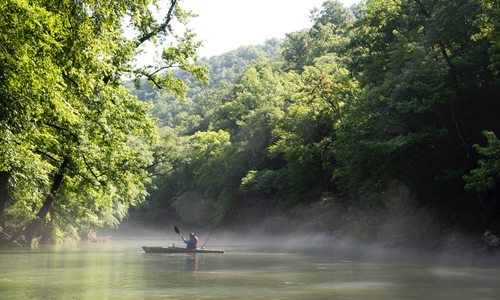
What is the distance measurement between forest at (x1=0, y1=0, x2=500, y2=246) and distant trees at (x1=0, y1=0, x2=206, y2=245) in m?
0.04

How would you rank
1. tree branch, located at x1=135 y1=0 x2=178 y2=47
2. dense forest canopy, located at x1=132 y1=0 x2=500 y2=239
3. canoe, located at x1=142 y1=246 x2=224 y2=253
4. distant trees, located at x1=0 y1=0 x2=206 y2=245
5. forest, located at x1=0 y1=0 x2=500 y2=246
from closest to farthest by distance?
distant trees, located at x1=0 y1=0 x2=206 y2=245 < forest, located at x1=0 y1=0 x2=500 y2=246 < tree branch, located at x1=135 y1=0 x2=178 y2=47 < dense forest canopy, located at x1=132 y1=0 x2=500 y2=239 < canoe, located at x1=142 y1=246 x2=224 y2=253

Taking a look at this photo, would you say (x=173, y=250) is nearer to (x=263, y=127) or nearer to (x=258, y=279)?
(x=258, y=279)

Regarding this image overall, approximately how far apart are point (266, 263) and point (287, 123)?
31.1 m

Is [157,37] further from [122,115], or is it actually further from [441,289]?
[441,289]

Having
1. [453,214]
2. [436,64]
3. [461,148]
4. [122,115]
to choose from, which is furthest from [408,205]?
[122,115]

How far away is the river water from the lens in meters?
16.2

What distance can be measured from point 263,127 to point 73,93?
54.2 meters

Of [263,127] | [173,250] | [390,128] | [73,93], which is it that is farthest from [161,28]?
[263,127]

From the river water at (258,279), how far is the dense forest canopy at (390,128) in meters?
4.71

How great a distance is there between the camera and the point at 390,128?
109 ft

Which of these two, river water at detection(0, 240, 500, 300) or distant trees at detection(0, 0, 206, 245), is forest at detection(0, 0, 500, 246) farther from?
river water at detection(0, 240, 500, 300)

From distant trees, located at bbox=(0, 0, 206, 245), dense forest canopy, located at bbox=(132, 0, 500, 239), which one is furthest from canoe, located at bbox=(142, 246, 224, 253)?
distant trees, located at bbox=(0, 0, 206, 245)

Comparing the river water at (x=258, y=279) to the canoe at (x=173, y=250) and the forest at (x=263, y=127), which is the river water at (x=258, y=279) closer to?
the forest at (x=263, y=127)

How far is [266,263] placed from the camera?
27797mm
